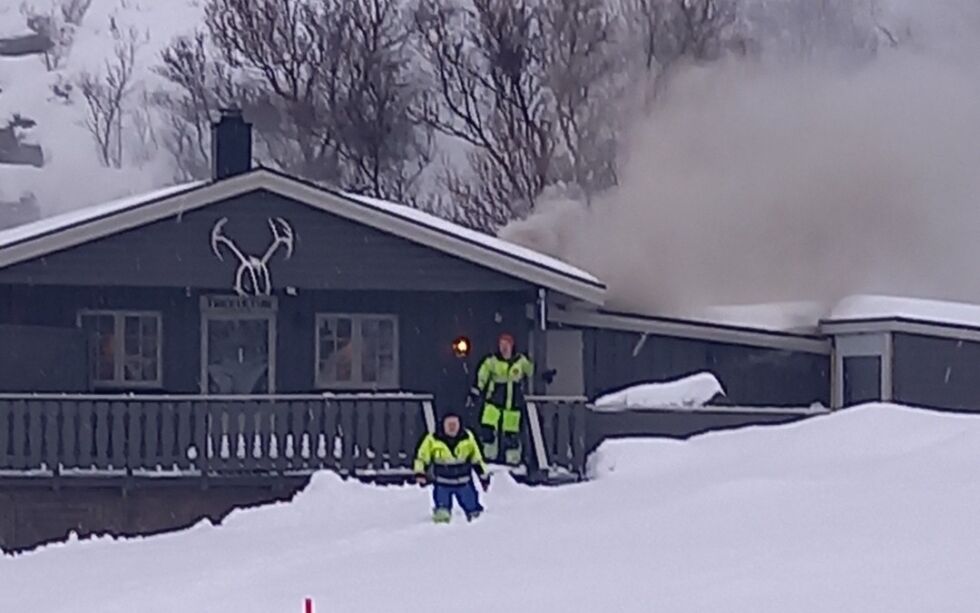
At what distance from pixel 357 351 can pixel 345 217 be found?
5.34 ft

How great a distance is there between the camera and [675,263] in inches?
1078

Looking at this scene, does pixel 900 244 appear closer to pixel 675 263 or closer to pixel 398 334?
pixel 675 263

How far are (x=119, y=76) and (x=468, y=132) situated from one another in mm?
35831

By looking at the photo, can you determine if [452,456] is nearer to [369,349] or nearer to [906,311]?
[369,349]

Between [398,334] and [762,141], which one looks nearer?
[398,334]

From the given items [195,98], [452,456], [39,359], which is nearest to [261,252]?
[39,359]

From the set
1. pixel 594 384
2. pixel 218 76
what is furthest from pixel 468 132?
pixel 594 384

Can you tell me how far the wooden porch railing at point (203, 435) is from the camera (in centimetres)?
1945

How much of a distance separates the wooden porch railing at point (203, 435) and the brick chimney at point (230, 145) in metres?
3.70

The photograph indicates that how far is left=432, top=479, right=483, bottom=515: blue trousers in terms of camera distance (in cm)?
1511

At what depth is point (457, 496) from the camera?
1520cm

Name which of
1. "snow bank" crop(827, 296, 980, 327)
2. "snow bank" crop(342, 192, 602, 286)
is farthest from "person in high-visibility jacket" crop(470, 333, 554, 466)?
"snow bank" crop(827, 296, 980, 327)

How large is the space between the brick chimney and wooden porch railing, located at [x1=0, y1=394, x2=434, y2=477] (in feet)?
12.1

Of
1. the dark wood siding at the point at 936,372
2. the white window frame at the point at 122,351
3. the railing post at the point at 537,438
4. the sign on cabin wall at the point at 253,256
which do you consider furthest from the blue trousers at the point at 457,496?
the dark wood siding at the point at 936,372
